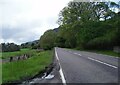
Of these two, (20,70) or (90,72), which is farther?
(20,70)

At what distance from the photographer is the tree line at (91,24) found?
51022 millimetres

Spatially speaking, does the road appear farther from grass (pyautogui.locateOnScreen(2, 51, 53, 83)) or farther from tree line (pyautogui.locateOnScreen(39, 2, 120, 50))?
tree line (pyautogui.locateOnScreen(39, 2, 120, 50))

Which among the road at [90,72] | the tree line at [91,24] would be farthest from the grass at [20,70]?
the tree line at [91,24]

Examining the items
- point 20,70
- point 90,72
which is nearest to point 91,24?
point 20,70

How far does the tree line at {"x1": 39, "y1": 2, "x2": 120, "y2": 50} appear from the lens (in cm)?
5102

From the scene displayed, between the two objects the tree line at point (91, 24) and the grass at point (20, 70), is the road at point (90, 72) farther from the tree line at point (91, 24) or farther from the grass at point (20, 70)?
the tree line at point (91, 24)

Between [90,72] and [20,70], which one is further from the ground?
[90,72]

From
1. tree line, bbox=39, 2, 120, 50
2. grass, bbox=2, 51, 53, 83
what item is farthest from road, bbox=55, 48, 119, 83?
tree line, bbox=39, 2, 120, 50

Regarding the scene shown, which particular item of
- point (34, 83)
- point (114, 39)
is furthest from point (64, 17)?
point (34, 83)

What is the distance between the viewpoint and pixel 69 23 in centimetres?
7138

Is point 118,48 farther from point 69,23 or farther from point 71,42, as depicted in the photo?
point 71,42

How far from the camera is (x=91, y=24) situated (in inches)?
2327

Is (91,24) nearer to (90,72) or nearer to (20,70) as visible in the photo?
(20,70)

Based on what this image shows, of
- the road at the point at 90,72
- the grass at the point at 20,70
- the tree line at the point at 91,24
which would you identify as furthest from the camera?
the tree line at the point at 91,24
